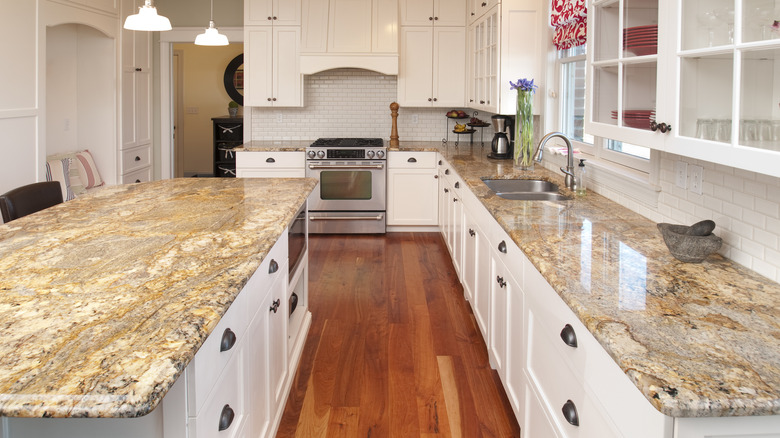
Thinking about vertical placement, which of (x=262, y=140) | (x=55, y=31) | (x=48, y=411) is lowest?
(x=48, y=411)

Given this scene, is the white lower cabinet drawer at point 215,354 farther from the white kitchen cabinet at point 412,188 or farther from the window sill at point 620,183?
the white kitchen cabinet at point 412,188

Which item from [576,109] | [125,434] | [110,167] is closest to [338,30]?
[110,167]

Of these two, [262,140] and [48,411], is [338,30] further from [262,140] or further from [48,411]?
[48,411]

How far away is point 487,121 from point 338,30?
1.79 metres

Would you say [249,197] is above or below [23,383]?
above

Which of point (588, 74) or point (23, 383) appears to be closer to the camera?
point (23, 383)

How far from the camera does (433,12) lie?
21.4ft

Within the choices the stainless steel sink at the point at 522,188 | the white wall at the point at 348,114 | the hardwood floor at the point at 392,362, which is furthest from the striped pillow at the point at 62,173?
the stainless steel sink at the point at 522,188

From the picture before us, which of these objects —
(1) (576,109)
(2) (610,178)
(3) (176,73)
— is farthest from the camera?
(3) (176,73)

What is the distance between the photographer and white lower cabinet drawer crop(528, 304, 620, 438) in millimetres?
1539

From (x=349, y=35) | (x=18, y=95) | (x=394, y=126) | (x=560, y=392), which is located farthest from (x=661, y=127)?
(x=349, y=35)

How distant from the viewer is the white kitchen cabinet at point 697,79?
1457mm

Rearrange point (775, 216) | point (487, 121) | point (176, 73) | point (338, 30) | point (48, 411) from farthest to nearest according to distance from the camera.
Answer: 1. point (176, 73)
2. point (487, 121)
3. point (338, 30)
4. point (775, 216)
5. point (48, 411)

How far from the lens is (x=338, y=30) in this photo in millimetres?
6418
